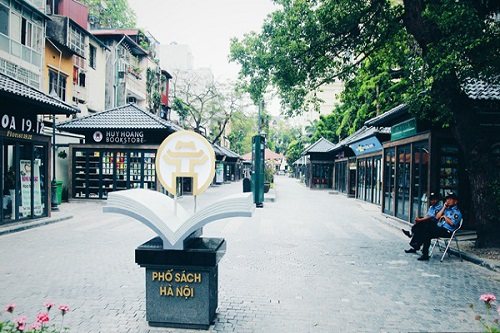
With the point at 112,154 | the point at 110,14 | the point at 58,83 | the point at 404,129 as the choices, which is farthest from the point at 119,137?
the point at 110,14

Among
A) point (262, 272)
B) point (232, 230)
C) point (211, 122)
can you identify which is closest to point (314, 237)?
point (232, 230)

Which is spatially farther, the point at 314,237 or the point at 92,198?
the point at 92,198

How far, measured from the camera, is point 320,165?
3631cm

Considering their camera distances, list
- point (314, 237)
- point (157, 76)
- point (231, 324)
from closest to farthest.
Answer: point (231, 324) < point (314, 237) < point (157, 76)

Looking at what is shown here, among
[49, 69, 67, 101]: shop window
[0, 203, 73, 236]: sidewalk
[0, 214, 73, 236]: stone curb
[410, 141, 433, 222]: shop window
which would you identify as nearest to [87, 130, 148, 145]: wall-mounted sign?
[49, 69, 67, 101]: shop window

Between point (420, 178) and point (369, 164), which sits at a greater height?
point (369, 164)

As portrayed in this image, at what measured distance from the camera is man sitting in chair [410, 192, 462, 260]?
8.27 meters

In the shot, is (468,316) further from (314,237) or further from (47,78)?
(47,78)

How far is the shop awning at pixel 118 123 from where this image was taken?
1867 centimetres

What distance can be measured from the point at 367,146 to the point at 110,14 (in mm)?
31475

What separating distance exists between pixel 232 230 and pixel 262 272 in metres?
4.73

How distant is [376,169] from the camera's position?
21.0m

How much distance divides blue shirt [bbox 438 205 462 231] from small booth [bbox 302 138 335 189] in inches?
1050

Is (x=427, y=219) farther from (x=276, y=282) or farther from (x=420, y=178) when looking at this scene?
(x=420, y=178)
